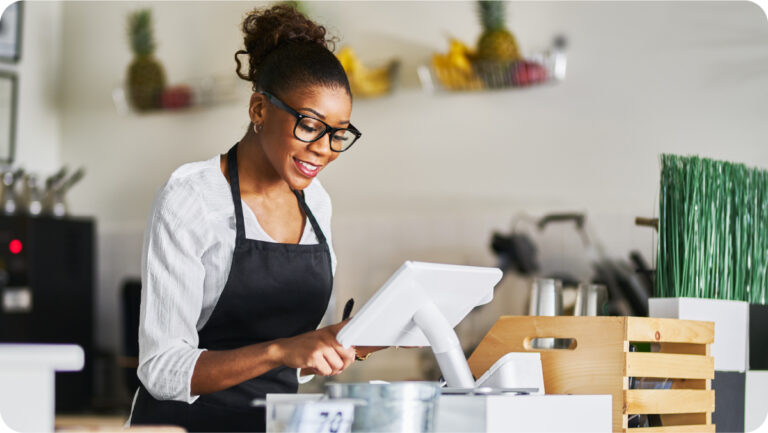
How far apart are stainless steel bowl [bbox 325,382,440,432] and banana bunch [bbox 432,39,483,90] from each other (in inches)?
111

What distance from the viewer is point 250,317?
1.65m

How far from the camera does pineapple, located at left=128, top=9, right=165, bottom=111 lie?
15.0 feet

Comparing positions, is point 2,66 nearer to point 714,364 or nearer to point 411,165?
point 411,165

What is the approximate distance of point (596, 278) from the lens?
3.54 meters

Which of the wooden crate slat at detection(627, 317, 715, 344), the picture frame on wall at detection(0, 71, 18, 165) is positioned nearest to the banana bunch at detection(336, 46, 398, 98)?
the picture frame on wall at detection(0, 71, 18, 165)

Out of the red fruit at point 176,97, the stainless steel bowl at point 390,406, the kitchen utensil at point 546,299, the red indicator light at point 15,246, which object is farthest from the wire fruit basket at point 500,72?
the stainless steel bowl at point 390,406

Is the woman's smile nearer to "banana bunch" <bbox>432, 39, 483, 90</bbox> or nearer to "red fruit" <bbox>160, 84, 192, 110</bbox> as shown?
"banana bunch" <bbox>432, 39, 483, 90</bbox>

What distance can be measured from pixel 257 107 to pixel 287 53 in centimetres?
11

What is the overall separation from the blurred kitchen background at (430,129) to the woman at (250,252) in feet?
6.65

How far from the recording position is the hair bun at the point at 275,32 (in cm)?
168

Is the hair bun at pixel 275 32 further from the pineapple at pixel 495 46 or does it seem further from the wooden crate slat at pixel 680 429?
the pineapple at pixel 495 46

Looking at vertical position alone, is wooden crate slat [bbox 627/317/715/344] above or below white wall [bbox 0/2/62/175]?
below

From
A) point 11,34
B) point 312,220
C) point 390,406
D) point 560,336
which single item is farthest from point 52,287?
point 390,406

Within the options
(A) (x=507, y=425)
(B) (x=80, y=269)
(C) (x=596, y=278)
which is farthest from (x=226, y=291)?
(B) (x=80, y=269)
